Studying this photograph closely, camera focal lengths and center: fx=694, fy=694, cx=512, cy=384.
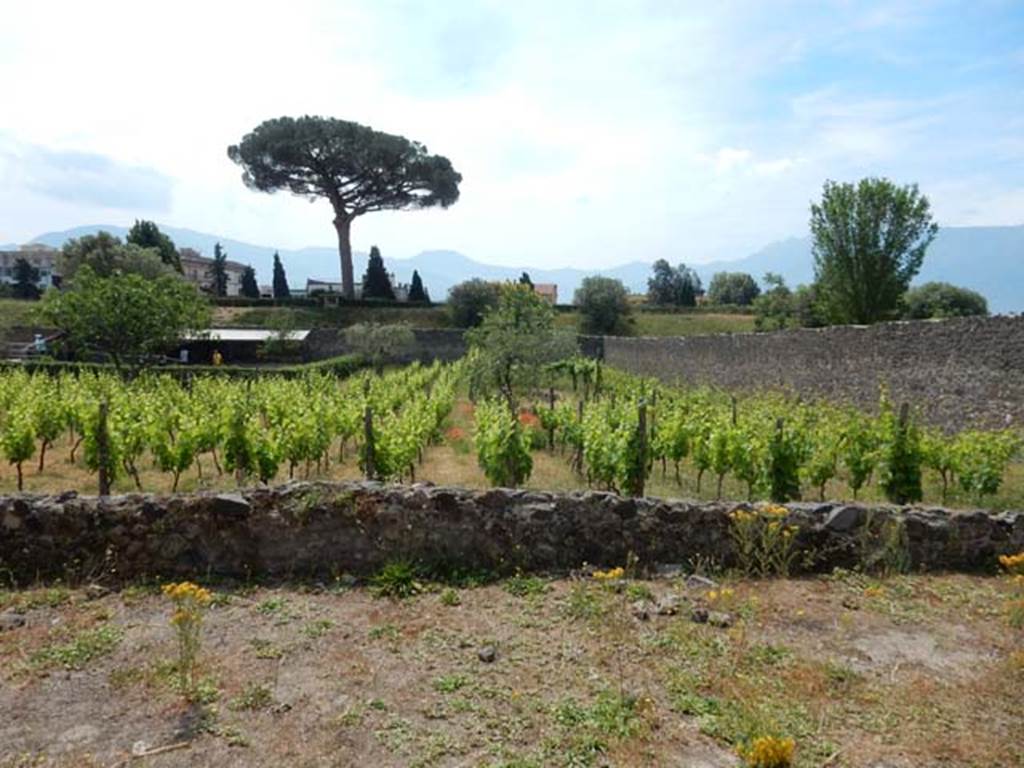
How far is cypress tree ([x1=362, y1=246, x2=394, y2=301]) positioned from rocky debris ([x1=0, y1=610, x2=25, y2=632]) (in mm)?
56907

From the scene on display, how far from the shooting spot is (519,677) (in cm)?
453

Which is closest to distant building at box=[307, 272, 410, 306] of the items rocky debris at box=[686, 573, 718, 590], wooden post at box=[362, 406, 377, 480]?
wooden post at box=[362, 406, 377, 480]

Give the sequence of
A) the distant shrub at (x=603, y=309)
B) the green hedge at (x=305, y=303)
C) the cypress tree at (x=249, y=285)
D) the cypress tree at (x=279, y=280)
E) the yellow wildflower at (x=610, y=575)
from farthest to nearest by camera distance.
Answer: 1. the cypress tree at (x=249, y=285)
2. the cypress tree at (x=279, y=280)
3. the green hedge at (x=305, y=303)
4. the distant shrub at (x=603, y=309)
5. the yellow wildflower at (x=610, y=575)

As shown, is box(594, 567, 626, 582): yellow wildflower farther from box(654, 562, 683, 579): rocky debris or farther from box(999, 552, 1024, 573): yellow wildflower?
box(999, 552, 1024, 573): yellow wildflower

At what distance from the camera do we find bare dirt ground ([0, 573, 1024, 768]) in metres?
3.74

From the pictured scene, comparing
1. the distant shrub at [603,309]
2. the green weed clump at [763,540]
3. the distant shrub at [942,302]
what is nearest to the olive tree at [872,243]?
the distant shrub at [942,302]

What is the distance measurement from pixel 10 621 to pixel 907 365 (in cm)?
1647

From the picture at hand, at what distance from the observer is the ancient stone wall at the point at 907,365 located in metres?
12.9

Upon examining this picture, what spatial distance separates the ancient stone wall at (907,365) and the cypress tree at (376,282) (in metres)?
41.4

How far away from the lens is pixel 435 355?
45.7 meters

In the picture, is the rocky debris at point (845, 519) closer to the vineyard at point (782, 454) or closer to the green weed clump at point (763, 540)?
the green weed clump at point (763, 540)

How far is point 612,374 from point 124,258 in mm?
38038

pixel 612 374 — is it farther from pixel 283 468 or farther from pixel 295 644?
pixel 295 644

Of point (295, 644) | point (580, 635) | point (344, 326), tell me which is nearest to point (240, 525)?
point (295, 644)
